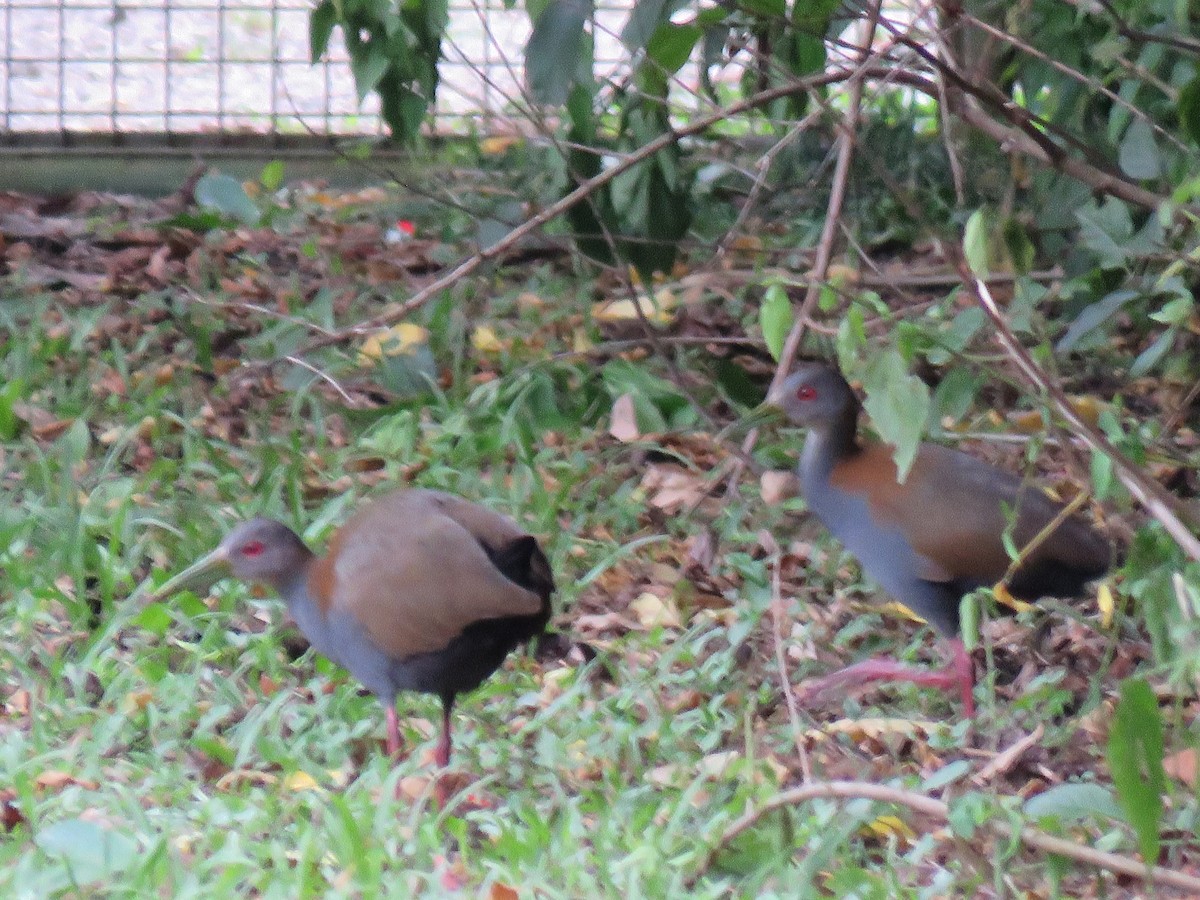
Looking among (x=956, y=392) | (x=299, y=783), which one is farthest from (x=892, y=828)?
(x=299, y=783)

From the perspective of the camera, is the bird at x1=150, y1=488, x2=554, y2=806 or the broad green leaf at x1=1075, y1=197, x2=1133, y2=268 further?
the broad green leaf at x1=1075, y1=197, x2=1133, y2=268

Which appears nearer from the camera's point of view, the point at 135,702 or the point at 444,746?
the point at 444,746

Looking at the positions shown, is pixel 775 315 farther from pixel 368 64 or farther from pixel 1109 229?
pixel 368 64

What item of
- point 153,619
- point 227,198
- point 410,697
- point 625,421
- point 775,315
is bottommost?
point 410,697

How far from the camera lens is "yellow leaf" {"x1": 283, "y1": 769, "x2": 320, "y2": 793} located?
11.4ft

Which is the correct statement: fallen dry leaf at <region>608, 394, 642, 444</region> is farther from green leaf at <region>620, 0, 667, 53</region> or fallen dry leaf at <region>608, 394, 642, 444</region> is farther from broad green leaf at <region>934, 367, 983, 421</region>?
green leaf at <region>620, 0, 667, 53</region>

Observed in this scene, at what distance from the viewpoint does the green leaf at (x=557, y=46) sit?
3.57 metres

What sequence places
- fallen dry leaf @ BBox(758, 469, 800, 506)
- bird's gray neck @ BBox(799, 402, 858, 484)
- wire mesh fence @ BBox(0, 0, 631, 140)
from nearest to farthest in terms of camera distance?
1. bird's gray neck @ BBox(799, 402, 858, 484)
2. fallen dry leaf @ BBox(758, 469, 800, 506)
3. wire mesh fence @ BBox(0, 0, 631, 140)

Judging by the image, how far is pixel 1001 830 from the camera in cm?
270

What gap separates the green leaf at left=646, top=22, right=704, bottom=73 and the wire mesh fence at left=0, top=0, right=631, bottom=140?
12.8 ft

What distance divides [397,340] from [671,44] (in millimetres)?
2096

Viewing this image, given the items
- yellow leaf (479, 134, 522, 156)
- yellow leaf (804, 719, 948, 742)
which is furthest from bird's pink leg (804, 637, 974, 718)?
yellow leaf (479, 134, 522, 156)

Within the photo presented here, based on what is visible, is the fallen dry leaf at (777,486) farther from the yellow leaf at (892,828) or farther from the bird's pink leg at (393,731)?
the yellow leaf at (892,828)

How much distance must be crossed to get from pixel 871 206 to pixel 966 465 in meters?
2.91
